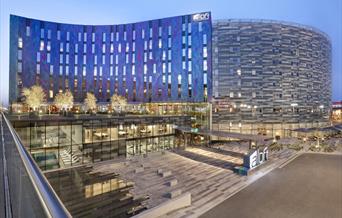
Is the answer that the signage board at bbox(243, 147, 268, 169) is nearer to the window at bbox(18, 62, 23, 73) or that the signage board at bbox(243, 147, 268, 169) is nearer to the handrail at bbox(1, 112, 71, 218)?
the handrail at bbox(1, 112, 71, 218)

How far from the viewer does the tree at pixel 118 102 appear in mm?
58819

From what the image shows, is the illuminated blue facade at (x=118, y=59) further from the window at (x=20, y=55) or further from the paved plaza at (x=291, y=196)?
the paved plaza at (x=291, y=196)

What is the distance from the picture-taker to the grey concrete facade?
49.0m

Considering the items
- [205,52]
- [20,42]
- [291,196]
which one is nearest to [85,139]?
[291,196]

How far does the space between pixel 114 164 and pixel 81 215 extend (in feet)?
37.9

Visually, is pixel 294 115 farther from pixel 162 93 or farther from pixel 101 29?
pixel 101 29

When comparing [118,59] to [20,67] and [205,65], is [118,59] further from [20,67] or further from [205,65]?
[205,65]

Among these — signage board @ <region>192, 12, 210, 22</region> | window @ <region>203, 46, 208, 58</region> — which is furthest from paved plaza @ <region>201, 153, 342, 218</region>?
signage board @ <region>192, 12, 210, 22</region>

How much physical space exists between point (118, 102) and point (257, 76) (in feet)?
114

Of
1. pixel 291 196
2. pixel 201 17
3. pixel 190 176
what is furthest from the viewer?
pixel 201 17

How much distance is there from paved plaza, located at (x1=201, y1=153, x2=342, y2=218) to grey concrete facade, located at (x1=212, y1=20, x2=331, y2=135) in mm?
26942

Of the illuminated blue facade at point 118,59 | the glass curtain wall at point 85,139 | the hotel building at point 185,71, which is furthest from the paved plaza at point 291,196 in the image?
the illuminated blue facade at point 118,59

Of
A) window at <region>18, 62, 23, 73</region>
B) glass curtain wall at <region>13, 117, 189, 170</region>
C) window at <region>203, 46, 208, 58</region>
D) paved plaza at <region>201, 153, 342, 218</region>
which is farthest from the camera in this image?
window at <region>18, 62, 23, 73</region>

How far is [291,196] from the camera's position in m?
15.5
